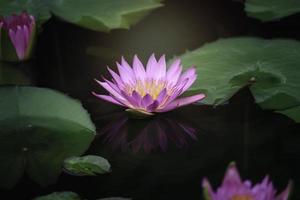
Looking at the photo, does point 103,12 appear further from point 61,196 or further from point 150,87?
point 61,196

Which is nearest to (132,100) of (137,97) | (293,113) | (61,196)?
(137,97)

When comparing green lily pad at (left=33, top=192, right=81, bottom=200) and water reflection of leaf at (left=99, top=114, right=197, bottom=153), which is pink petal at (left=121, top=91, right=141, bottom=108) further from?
green lily pad at (left=33, top=192, right=81, bottom=200)

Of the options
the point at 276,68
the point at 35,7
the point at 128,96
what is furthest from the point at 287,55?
the point at 35,7

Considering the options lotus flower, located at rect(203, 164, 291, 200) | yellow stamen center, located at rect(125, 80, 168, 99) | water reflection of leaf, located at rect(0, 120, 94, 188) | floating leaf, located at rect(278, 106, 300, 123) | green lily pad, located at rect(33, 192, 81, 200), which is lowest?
water reflection of leaf, located at rect(0, 120, 94, 188)

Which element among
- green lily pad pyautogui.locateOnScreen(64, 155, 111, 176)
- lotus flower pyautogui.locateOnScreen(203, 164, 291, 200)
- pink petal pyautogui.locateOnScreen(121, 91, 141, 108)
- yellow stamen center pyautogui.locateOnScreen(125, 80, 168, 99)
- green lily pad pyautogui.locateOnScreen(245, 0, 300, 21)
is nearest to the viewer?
lotus flower pyautogui.locateOnScreen(203, 164, 291, 200)

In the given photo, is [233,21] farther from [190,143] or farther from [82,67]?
[190,143]

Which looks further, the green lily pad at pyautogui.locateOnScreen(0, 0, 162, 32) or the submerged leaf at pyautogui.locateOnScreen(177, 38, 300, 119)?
the green lily pad at pyautogui.locateOnScreen(0, 0, 162, 32)

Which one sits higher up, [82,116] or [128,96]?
[128,96]

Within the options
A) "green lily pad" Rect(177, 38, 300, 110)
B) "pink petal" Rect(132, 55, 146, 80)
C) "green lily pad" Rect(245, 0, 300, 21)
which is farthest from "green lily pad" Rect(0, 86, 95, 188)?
"green lily pad" Rect(245, 0, 300, 21)
